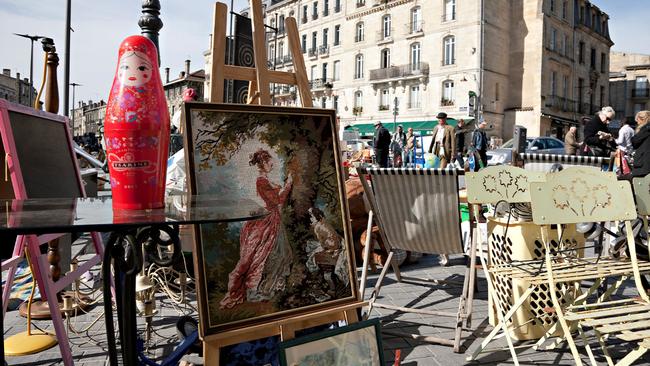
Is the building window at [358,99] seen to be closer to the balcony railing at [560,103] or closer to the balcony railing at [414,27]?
the balcony railing at [414,27]

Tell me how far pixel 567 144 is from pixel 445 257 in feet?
27.9

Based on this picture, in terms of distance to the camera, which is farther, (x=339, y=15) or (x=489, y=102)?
(x=339, y=15)

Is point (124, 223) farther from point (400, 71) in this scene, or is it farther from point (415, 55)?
point (415, 55)

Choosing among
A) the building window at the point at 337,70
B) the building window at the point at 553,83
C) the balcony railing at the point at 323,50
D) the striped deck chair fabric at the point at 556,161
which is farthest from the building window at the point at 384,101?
the striped deck chair fabric at the point at 556,161

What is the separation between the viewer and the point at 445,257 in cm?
519

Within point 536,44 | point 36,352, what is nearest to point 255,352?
point 36,352

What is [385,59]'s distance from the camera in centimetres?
3903

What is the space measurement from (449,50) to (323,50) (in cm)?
1352

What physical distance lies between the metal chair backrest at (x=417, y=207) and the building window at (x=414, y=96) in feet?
112

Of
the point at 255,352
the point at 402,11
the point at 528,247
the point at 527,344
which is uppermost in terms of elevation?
the point at 402,11

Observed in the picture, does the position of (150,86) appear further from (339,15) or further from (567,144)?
(339,15)

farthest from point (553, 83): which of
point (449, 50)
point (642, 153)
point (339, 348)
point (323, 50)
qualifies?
point (339, 348)

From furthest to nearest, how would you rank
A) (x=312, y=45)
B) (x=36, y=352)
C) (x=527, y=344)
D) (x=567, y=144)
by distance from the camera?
1. (x=312, y=45)
2. (x=567, y=144)
3. (x=527, y=344)
4. (x=36, y=352)

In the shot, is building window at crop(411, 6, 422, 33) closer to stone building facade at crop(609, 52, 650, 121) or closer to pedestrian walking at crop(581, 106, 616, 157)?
pedestrian walking at crop(581, 106, 616, 157)
